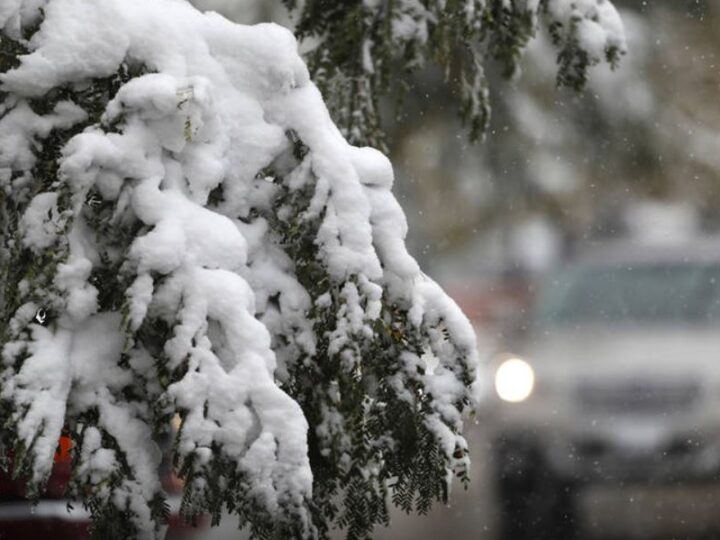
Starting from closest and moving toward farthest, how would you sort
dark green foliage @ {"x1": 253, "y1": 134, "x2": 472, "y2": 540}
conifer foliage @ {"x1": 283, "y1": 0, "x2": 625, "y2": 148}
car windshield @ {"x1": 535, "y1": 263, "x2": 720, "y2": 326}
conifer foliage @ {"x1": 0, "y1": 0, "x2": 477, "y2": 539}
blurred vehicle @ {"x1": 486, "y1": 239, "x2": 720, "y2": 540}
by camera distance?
1. conifer foliage @ {"x1": 0, "y1": 0, "x2": 477, "y2": 539}
2. dark green foliage @ {"x1": 253, "y1": 134, "x2": 472, "y2": 540}
3. conifer foliage @ {"x1": 283, "y1": 0, "x2": 625, "y2": 148}
4. blurred vehicle @ {"x1": 486, "y1": 239, "x2": 720, "y2": 540}
5. car windshield @ {"x1": 535, "y1": 263, "x2": 720, "y2": 326}

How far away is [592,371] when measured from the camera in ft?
24.9

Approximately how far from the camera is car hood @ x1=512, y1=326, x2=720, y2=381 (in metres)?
7.54

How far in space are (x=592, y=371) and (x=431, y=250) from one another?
1453cm

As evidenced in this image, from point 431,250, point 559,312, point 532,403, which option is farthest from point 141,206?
point 431,250

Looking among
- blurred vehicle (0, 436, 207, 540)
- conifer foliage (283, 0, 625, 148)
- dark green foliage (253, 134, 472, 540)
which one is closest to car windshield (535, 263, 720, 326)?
conifer foliage (283, 0, 625, 148)

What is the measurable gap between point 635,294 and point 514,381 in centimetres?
178

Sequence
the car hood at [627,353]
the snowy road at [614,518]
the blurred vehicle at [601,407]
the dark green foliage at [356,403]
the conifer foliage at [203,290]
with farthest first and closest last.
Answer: the car hood at [627,353]
the blurred vehicle at [601,407]
the snowy road at [614,518]
the dark green foliage at [356,403]
the conifer foliage at [203,290]

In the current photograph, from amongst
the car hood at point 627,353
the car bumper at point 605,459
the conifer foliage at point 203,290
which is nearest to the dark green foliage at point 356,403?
the conifer foliage at point 203,290

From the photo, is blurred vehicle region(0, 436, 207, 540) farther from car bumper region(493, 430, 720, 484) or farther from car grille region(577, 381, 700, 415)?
car grille region(577, 381, 700, 415)

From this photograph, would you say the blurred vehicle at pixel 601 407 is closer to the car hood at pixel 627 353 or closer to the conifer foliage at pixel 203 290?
the car hood at pixel 627 353

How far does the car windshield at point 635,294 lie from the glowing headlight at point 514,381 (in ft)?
2.95

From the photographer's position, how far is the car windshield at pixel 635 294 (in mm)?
8328

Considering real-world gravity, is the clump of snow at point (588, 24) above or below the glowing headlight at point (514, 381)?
above

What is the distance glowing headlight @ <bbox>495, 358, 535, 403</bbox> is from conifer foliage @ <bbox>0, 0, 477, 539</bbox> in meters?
4.58
